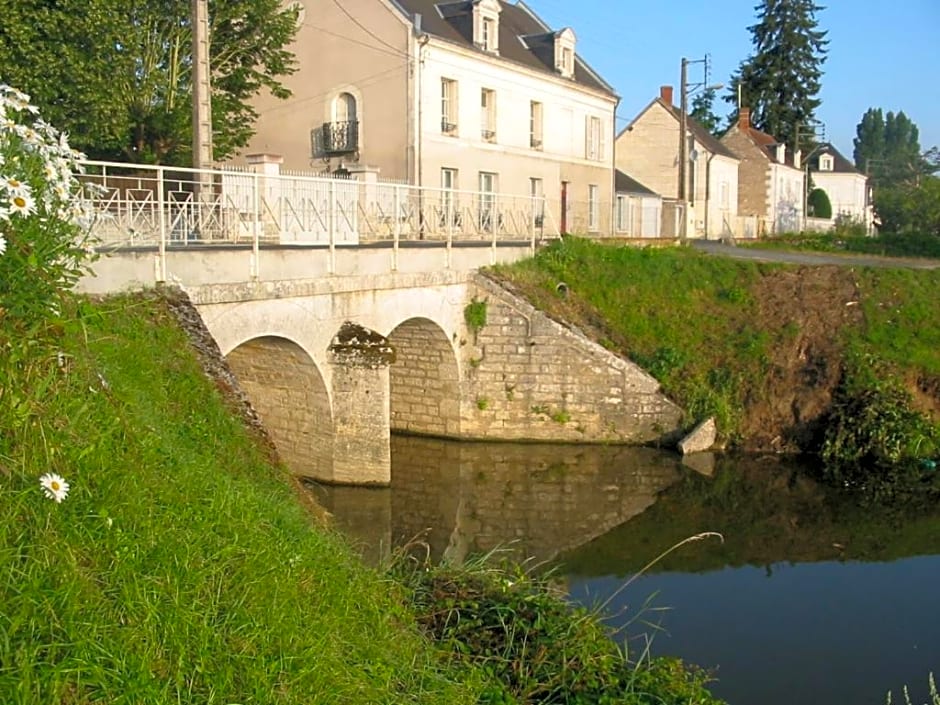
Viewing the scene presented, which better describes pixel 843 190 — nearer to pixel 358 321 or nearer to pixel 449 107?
pixel 449 107

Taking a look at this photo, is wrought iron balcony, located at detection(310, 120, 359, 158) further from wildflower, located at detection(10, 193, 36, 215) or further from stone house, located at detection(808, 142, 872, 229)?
stone house, located at detection(808, 142, 872, 229)

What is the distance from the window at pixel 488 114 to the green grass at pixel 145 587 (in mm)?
21314

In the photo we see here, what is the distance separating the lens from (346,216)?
14.2 meters

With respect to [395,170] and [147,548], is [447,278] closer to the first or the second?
[395,170]

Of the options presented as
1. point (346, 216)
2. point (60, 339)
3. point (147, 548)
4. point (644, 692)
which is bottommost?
point (644, 692)

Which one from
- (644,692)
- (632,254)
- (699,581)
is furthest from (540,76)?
(644,692)

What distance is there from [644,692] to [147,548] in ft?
10.4

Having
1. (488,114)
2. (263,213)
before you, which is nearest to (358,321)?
(263,213)

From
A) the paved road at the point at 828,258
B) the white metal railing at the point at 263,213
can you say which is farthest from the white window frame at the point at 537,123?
the white metal railing at the point at 263,213

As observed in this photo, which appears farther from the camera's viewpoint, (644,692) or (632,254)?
(632,254)

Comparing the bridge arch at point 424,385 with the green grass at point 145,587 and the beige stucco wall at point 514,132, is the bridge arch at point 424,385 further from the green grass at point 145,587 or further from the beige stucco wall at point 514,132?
the green grass at point 145,587

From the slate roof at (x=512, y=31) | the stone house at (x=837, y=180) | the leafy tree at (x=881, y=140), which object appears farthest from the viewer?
the leafy tree at (x=881, y=140)

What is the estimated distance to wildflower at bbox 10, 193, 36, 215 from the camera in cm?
359

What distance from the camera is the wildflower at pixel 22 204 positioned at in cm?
359
